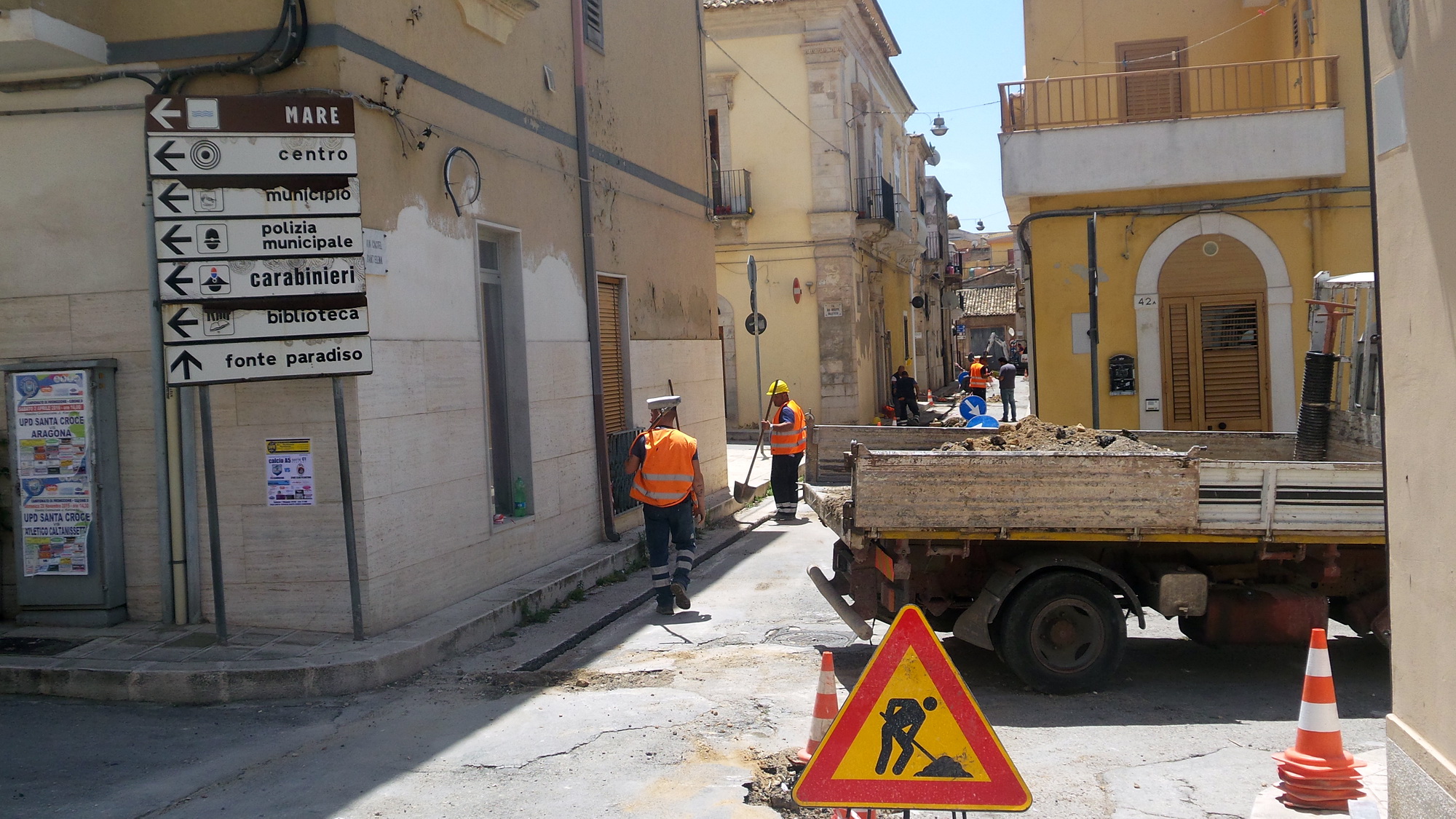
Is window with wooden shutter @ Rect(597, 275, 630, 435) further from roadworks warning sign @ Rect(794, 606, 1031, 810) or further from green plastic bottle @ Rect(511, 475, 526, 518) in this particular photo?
roadworks warning sign @ Rect(794, 606, 1031, 810)

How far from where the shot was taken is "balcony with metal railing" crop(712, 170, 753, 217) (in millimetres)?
26391

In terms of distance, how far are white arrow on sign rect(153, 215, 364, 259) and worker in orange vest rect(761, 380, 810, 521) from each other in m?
7.49

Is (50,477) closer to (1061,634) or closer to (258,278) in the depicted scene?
(258,278)

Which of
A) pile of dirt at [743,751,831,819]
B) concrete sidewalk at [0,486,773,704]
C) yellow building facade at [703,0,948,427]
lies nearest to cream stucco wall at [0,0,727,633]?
concrete sidewalk at [0,486,773,704]

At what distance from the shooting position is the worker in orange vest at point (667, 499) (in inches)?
356

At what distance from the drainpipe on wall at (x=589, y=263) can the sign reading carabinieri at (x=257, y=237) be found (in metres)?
4.17

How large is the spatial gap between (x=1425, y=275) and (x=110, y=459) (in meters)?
7.52

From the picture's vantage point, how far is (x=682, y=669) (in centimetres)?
738

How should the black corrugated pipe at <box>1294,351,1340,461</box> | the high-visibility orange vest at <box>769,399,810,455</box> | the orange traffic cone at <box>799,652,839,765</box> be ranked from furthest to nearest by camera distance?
1. the high-visibility orange vest at <box>769,399,810,455</box>
2. the black corrugated pipe at <box>1294,351,1340,461</box>
3. the orange traffic cone at <box>799,652,839,765</box>

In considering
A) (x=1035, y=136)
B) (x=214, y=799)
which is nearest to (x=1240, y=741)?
(x=214, y=799)

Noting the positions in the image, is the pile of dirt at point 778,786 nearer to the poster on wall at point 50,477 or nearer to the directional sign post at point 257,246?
the directional sign post at point 257,246

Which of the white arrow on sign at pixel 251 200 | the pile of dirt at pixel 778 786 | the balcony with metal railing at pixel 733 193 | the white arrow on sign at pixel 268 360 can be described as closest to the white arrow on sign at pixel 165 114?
the white arrow on sign at pixel 251 200

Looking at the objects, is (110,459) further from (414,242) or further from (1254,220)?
(1254,220)

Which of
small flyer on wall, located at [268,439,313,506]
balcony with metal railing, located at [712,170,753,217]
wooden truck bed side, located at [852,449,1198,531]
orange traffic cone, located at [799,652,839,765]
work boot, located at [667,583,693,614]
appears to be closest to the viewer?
orange traffic cone, located at [799,652,839,765]
